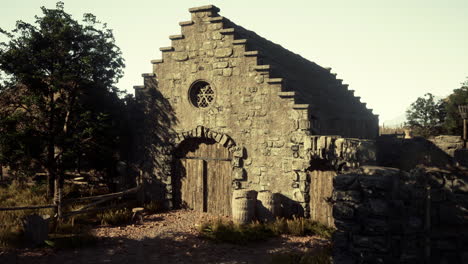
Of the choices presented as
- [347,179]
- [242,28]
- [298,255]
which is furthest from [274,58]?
[347,179]

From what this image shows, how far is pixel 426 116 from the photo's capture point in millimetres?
31984

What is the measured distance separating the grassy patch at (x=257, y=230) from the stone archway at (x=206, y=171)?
1.95 meters

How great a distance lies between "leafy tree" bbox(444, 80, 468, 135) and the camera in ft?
93.6

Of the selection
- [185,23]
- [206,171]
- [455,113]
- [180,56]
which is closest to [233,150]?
[206,171]

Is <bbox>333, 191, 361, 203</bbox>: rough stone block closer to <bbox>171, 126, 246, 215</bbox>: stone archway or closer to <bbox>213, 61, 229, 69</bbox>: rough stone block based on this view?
<bbox>171, 126, 246, 215</bbox>: stone archway

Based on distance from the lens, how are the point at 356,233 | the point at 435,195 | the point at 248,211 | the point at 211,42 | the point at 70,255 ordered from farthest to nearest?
the point at 211,42
the point at 248,211
the point at 70,255
the point at 435,195
the point at 356,233

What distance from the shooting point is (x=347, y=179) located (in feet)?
18.4

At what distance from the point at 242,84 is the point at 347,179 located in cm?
747

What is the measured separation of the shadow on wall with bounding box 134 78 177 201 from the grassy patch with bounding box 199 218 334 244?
386 centimetres

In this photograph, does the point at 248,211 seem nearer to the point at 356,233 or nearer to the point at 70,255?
the point at 70,255

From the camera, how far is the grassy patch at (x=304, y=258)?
25.7 ft

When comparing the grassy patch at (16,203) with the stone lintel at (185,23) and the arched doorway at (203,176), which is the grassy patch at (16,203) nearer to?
the arched doorway at (203,176)

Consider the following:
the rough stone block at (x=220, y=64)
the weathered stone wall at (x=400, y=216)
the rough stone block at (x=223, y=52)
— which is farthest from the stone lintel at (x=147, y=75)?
the weathered stone wall at (x=400, y=216)

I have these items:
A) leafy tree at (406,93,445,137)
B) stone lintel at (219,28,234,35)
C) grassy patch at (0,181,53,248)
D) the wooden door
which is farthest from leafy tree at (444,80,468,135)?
grassy patch at (0,181,53,248)
